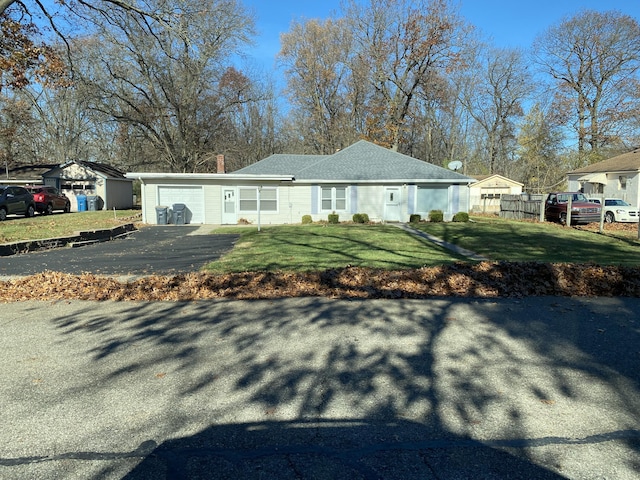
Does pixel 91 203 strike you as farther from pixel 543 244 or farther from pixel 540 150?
pixel 540 150

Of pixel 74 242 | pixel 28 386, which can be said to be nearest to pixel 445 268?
pixel 28 386

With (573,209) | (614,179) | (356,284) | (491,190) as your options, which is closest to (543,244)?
(573,209)

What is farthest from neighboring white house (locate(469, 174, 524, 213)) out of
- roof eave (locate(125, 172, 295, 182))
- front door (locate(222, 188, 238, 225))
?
front door (locate(222, 188, 238, 225))

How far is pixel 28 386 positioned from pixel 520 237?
16130mm

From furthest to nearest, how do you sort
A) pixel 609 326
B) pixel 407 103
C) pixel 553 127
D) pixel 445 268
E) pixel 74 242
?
1. pixel 553 127
2. pixel 407 103
3. pixel 74 242
4. pixel 445 268
5. pixel 609 326

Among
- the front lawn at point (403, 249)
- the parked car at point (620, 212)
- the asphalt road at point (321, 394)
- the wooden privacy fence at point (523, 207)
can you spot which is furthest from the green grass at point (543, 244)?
the asphalt road at point (321, 394)

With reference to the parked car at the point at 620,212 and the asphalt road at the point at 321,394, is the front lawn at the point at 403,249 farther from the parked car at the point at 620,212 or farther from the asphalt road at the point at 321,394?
the parked car at the point at 620,212

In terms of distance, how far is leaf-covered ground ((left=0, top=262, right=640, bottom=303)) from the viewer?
6.64 metres

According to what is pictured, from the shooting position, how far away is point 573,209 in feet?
71.3

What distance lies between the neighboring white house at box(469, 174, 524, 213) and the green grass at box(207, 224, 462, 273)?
78.4 ft

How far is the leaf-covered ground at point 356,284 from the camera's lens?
21.8 ft

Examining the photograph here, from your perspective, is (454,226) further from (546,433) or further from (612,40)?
(612,40)

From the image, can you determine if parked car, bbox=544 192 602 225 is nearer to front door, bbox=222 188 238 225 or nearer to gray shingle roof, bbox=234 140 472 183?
gray shingle roof, bbox=234 140 472 183

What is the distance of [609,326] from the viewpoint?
17.3 feet
